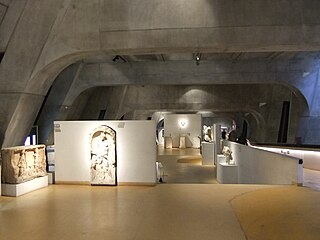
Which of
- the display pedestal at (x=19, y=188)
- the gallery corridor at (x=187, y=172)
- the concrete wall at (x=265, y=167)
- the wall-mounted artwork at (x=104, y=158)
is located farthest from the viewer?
the gallery corridor at (x=187, y=172)

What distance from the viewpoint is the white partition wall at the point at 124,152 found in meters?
8.80

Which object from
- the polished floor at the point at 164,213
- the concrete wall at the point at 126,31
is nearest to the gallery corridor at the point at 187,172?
the polished floor at the point at 164,213

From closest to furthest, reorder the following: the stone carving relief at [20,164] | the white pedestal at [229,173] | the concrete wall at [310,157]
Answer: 1. the stone carving relief at [20,164]
2. the concrete wall at [310,157]
3. the white pedestal at [229,173]

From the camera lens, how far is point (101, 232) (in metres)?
5.27

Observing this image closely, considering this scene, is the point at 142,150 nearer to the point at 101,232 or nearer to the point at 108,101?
the point at 101,232

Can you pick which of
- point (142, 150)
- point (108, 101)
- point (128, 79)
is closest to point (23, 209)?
point (142, 150)

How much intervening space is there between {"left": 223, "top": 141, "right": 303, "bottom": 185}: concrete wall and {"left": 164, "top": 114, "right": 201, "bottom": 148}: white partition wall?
17782mm

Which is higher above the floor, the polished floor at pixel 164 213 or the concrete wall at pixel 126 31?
the concrete wall at pixel 126 31

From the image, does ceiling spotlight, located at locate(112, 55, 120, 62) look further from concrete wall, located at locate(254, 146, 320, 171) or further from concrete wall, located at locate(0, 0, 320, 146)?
concrete wall, located at locate(254, 146, 320, 171)

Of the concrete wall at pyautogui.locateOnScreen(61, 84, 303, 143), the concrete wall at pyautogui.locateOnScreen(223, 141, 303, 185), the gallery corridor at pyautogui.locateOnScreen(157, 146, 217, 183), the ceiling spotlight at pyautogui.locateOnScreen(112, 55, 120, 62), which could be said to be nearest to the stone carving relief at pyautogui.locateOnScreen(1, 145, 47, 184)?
the gallery corridor at pyautogui.locateOnScreen(157, 146, 217, 183)

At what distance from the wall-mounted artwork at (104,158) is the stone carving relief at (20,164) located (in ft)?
5.05

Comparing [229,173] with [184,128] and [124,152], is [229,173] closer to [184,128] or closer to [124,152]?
[124,152]

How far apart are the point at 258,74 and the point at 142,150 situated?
9.29 metres

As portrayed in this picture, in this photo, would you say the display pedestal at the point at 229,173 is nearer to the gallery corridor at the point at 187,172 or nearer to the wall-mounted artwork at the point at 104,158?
the gallery corridor at the point at 187,172
